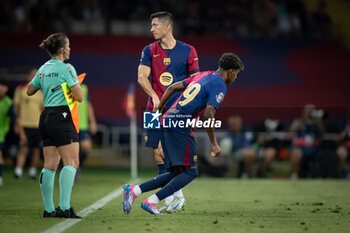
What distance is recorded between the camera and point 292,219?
6.88m

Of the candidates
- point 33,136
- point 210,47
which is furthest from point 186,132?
point 210,47

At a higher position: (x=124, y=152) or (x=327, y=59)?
(x=327, y=59)

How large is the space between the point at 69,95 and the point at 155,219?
1.61 m

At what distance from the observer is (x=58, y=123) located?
666 centimetres

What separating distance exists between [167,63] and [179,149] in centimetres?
148

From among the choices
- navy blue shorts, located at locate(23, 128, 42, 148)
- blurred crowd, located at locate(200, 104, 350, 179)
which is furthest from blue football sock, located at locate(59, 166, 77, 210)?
blurred crowd, located at locate(200, 104, 350, 179)

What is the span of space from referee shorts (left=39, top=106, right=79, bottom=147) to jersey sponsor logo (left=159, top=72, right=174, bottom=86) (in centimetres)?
156

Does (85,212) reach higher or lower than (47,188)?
lower

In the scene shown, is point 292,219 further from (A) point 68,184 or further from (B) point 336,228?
(A) point 68,184

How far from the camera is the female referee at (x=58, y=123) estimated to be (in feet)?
21.8

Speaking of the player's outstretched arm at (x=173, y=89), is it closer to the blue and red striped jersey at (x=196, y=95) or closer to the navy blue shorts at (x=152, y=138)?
the blue and red striped jersey at (x=196, y=95)

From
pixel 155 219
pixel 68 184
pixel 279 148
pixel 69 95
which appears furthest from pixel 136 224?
pixel 279 148

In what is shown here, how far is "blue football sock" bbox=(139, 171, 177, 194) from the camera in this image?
23.0ft

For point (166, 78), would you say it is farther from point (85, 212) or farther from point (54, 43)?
point (85, 212)
